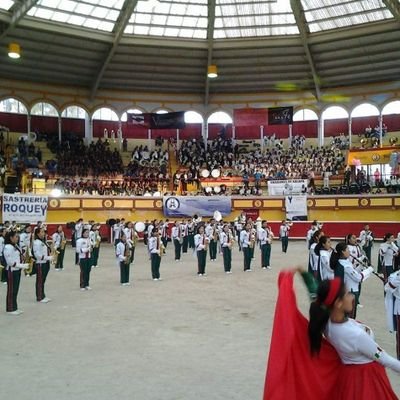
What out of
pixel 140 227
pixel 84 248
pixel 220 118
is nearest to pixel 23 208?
pixel 140 227

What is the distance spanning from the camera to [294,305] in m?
3.62

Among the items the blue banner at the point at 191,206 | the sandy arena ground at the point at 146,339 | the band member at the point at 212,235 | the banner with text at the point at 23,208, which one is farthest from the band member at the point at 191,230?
the sandy arena ground at the point at 146,339

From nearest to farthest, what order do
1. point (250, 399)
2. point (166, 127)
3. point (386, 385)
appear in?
1. point (386, 385)
2. point (250, 399)
3. point (166, 127)

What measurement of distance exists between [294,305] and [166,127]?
34.3 metres

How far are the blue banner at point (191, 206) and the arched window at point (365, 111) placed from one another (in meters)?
14.6

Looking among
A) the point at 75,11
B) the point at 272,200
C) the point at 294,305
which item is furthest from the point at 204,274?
the point at 75,11

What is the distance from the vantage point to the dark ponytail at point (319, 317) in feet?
11.6

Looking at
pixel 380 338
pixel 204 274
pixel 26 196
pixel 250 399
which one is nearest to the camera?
pixel 250 399

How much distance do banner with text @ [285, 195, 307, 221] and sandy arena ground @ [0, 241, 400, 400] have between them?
A: 54.4ft

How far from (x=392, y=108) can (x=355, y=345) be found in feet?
124

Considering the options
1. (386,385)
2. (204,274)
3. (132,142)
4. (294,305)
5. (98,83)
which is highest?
(98,83)

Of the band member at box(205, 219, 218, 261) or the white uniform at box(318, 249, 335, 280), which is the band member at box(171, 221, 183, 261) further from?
the white uniform at box(318, 249, 335, 280)

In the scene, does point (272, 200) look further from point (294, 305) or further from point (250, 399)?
point (294, 305)

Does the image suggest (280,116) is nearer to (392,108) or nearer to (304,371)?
(392,108)
